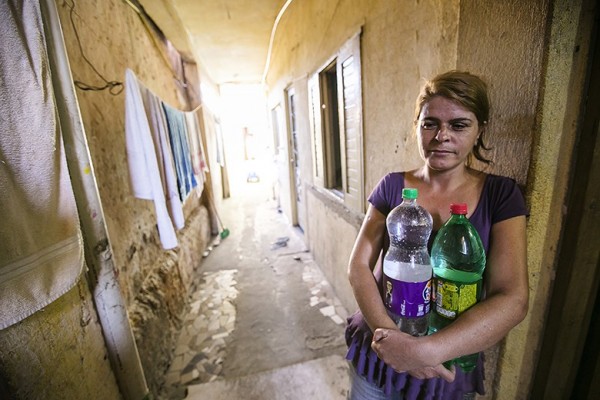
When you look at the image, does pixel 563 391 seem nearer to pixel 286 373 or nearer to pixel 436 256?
pixel 436 256

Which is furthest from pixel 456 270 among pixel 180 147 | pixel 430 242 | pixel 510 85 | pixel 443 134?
pixel 180 147

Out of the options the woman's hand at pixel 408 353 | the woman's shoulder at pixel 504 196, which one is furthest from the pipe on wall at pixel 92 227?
the woman's shoulder at pixel 504 196

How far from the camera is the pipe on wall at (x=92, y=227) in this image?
1201 millimetres

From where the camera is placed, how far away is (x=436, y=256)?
3.31ft

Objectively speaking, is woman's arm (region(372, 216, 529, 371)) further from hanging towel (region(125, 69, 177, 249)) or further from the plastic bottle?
hanging towel (region(125, 69, 177, 249))

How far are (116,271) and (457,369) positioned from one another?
Result: 6.03 feet

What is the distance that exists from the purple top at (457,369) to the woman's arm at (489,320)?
0.05 meters

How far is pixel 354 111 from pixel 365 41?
1.77 ft

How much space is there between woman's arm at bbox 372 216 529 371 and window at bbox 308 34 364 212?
141cm

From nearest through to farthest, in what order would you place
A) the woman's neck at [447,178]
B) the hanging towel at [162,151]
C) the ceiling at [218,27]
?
the woman's neck at [447,178], the hanging towel at [162,151], the ceiling at [218,27]

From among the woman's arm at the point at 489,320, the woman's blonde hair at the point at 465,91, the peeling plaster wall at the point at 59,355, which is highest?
the woman's blonde hair at the point at 465,91

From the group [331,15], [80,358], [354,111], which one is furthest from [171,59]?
[80,358]

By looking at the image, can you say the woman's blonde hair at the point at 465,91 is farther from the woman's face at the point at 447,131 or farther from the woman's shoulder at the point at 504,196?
the woman's shoulder at the point at 504,196

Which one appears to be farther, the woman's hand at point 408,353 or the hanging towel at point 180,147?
the hanging towel at point 180,147
